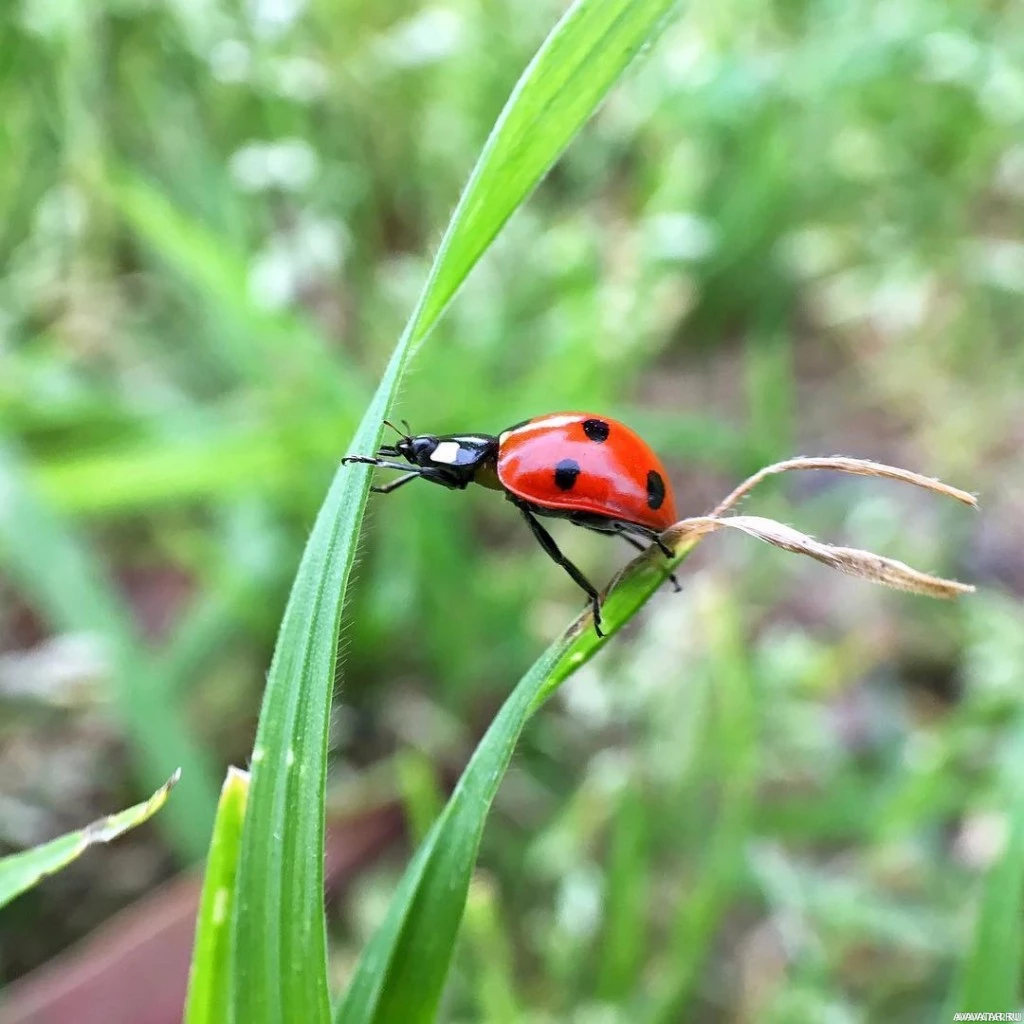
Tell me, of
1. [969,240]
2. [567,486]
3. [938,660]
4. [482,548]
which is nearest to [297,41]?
[482,548]

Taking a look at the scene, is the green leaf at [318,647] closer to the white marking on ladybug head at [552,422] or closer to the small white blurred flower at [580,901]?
the white marking on ladybug head at [552,422]

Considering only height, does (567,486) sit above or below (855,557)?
above

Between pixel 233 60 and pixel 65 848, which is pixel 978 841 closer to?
pixel 65 848

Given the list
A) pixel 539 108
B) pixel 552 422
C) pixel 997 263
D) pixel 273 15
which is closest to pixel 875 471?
pixel 539 108

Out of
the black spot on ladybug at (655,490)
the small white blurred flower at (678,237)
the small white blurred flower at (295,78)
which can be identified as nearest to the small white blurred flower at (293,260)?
the small white blurred flower at (295,78)

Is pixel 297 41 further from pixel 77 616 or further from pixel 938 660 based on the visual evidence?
pixel 938 660

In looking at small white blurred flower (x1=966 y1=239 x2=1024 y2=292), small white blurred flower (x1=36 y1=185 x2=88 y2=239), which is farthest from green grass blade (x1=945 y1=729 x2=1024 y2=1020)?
small white blurred flower (x1=36 y1=185 x2=88 y2=239)
